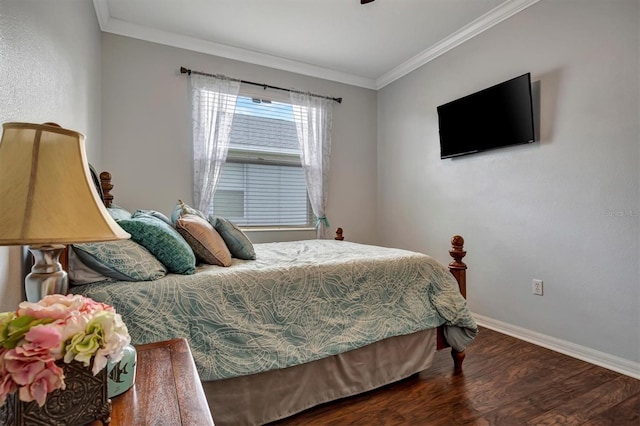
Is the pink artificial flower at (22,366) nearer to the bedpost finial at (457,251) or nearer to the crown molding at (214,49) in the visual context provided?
the bedpost finial at (457,251)

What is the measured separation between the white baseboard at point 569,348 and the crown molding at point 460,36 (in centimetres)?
258

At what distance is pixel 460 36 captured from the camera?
3.07 meters

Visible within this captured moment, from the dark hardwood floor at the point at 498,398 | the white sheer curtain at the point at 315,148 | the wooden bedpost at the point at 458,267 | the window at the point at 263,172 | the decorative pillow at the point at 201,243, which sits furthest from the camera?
the white sheer curtain at the point at 315,148

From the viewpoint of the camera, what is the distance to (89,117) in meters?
2.40

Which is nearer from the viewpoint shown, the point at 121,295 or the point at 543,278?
the point at 121,295

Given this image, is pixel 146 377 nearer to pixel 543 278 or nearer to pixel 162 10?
pixel 543 278

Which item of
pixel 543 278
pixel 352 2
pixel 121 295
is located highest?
pixel 352 2

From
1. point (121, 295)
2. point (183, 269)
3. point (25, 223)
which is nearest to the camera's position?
point (25, 223)

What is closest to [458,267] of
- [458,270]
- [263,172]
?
[458,270]

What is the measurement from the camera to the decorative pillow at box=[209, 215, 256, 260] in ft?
6.60

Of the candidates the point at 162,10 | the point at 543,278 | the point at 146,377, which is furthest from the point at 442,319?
the point at 162,10

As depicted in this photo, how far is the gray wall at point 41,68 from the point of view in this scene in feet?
3.23

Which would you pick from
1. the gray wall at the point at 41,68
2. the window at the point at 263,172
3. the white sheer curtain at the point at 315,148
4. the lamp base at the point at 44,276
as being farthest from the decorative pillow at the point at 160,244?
the white sheer curtain at the point at 315,148

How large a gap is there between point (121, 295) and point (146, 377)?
22.1 inches
